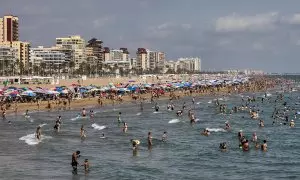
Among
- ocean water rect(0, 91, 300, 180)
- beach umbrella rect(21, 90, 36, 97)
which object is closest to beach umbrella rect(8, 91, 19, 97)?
beach umbrella rect(21, 90, 36, 97)

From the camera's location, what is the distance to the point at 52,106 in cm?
6450

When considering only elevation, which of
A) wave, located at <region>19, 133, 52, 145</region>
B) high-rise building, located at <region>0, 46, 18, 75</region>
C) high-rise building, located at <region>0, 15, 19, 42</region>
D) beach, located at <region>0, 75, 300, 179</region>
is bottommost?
beach, located at <region>0, 75, 300, 179</region>

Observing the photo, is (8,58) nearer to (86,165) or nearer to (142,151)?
(142,151)

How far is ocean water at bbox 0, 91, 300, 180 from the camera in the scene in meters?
26.1

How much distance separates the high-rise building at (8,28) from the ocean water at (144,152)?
460 ft

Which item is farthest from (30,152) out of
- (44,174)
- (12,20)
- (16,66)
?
(12,20)

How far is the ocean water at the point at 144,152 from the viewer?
2611 centimetres

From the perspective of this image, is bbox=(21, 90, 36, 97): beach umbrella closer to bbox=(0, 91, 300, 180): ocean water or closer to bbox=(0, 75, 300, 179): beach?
bbox=(0, 75, 300, 179): beach

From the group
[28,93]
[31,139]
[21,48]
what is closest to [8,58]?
[21,48]

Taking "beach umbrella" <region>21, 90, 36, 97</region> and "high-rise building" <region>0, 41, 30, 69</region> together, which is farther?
"high-rise building" <region>0, 41, 30, 69</region>

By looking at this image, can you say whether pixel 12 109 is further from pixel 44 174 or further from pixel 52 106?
pixel 44 174

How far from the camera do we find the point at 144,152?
32.5m

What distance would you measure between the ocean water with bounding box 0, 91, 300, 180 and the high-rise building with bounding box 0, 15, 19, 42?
140 m

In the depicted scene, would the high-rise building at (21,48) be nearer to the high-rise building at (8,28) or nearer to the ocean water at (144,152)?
the high-rise building at (8,28)
